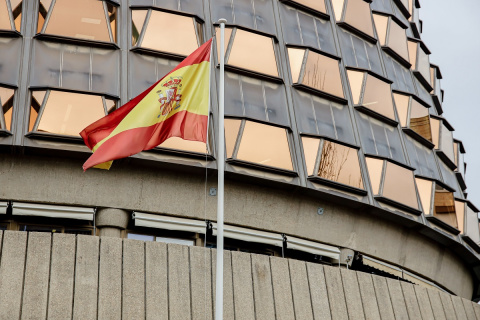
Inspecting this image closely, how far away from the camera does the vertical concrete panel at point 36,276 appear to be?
16.0 m

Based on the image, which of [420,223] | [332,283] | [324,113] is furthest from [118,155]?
[420,223]

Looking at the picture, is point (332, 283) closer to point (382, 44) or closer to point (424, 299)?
point (424, 299)

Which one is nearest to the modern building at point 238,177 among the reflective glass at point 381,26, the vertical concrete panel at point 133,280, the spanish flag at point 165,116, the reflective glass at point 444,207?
the vertical concrete panel at point 133,280

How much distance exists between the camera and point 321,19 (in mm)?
28750

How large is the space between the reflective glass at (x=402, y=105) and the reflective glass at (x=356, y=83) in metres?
2.06

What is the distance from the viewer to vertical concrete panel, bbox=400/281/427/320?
20828 millimetres

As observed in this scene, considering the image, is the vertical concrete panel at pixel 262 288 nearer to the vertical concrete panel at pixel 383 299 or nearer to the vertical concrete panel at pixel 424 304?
the vertical concrete panel at pixel 383 299

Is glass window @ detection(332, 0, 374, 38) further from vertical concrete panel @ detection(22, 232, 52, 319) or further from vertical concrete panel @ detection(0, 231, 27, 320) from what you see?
vertical concrete panel @ detection(0, 231, 27, 320)

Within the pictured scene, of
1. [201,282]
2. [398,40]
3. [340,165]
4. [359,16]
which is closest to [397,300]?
[201,282]

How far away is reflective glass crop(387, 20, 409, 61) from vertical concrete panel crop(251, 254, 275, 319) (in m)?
14.7

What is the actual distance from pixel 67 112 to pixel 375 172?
9984 mm

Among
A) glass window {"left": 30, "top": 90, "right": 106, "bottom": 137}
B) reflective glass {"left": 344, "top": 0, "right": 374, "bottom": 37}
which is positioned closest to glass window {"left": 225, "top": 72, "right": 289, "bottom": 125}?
glass window {"left": 30, "top": 90, "right": 106, "bottom": 137}

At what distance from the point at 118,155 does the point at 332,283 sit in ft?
21.1

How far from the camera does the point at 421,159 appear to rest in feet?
97.7
